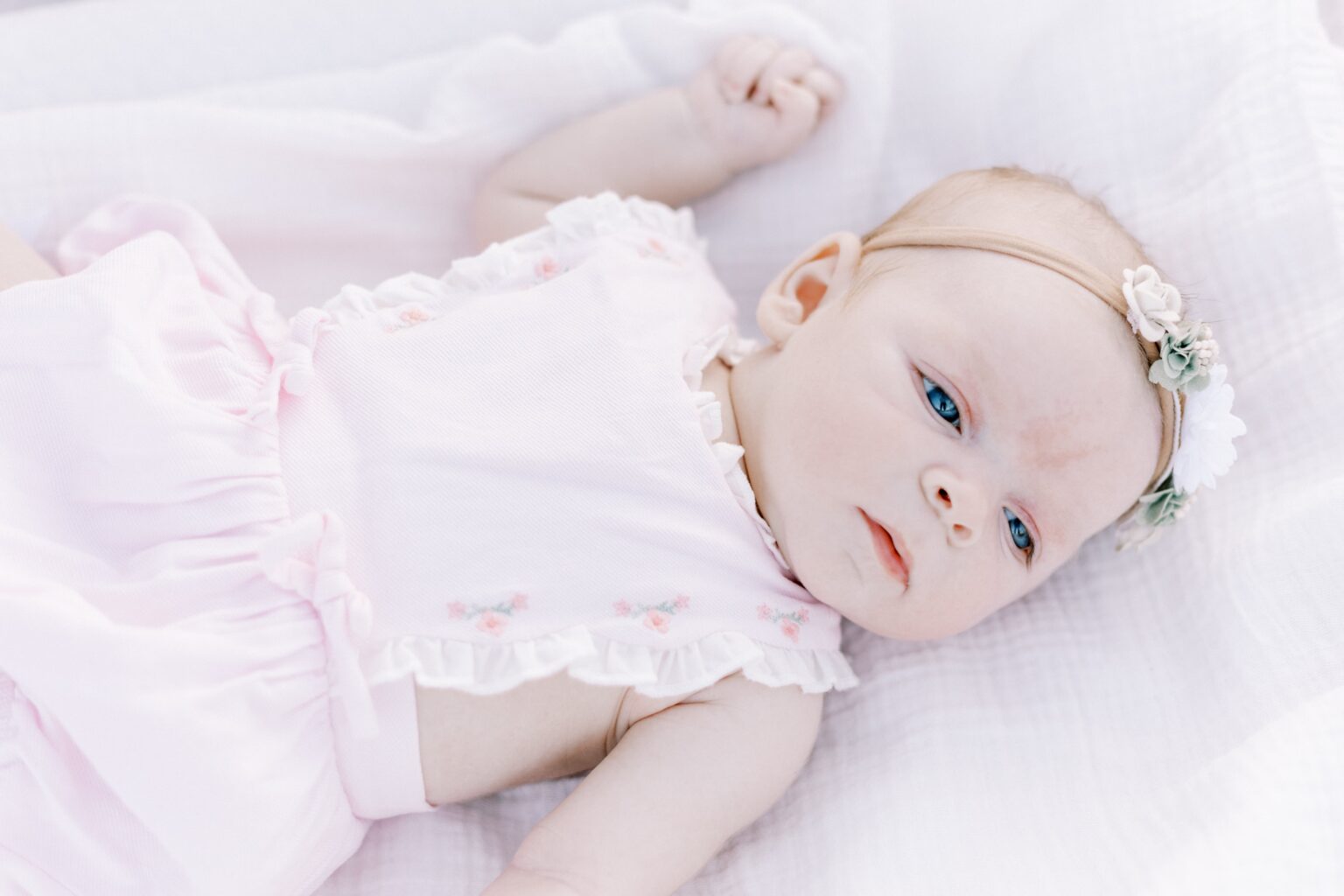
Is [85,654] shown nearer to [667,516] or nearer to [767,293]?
[667,516]

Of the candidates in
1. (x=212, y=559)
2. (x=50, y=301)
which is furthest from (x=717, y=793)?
(x=50, y=301)

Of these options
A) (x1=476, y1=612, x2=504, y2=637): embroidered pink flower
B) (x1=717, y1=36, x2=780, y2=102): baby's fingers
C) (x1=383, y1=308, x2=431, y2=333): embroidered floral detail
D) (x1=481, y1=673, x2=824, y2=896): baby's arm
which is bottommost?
(x1=481, y1=673, x2=824, y2=896): baby's arm

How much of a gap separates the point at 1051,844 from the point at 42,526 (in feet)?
3.64

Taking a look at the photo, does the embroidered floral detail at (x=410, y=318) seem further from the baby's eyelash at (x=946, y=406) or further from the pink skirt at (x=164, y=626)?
the baby's eyelash at (x=946, y=406)

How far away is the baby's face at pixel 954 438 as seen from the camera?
123 cm

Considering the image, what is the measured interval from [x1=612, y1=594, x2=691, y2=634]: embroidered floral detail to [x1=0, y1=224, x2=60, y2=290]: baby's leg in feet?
2.61

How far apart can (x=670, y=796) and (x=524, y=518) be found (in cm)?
34

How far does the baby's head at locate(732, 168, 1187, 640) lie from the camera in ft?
4.05

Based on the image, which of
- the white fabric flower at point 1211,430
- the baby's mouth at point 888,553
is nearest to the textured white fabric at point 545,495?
the baby's mouth at point 888,553

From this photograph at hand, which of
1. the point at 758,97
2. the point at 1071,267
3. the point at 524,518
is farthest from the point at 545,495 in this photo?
the point at 758,97

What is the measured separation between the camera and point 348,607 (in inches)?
45.6

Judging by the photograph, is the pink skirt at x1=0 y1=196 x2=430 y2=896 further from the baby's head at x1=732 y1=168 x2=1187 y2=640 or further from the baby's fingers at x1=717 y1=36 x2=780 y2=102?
the baby's fingers at x1=717 y1=36 x2=780 y2=102

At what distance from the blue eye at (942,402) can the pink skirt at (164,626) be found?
64cm

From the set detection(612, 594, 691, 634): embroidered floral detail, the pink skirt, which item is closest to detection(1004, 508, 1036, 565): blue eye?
detection(612, 594, 691, 634): embroidered floral detail
